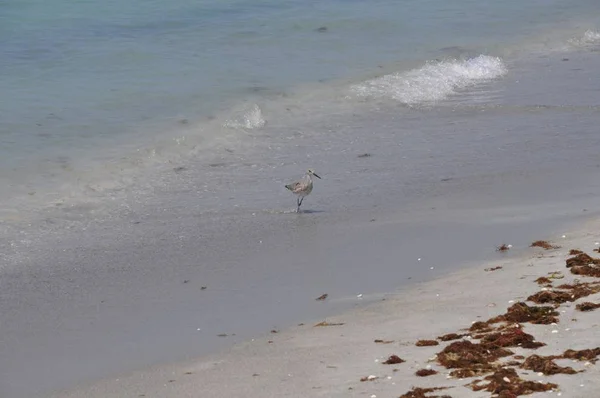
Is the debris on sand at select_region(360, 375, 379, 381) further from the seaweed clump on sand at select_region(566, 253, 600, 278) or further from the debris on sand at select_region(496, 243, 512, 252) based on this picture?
the debris on sand at select_region(496, 243, 512, 252)

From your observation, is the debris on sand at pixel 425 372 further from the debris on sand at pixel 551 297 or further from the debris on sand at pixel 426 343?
the debris on sand at pixel 551 297

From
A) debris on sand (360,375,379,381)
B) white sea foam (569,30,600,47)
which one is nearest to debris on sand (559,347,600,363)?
debris on sand (360,375,379,381)

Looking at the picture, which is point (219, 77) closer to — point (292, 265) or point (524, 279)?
point (292, 265)

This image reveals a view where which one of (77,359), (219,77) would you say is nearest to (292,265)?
(77,359)

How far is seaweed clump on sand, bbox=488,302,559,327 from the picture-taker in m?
7.64

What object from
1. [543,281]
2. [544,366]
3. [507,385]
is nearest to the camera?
[507,385]

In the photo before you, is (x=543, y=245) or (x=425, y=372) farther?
(x=543, y=245)

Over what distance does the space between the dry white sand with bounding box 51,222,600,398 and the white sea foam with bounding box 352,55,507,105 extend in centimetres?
766

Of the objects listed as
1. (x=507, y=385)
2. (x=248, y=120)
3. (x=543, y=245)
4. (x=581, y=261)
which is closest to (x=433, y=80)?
(x=248, y=120)

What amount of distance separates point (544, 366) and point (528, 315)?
3.73 ft

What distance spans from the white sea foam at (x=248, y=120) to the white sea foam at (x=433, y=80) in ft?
6.37

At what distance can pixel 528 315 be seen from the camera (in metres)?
7.78

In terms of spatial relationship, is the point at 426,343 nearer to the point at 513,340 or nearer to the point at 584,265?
the point at 513,340

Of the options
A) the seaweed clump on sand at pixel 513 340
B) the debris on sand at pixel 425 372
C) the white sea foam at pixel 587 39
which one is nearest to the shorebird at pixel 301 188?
the seaweed clump on sand at pixel 513 340
